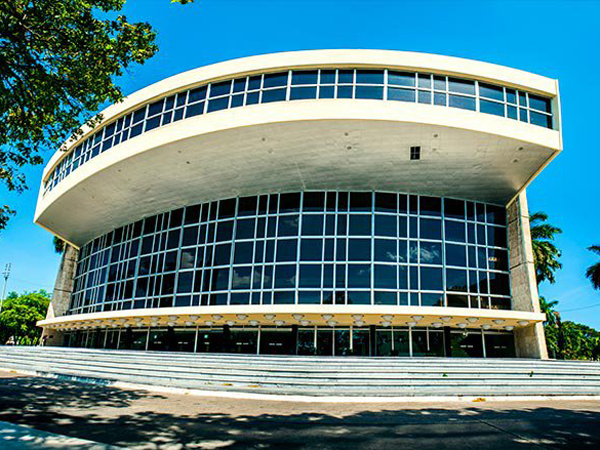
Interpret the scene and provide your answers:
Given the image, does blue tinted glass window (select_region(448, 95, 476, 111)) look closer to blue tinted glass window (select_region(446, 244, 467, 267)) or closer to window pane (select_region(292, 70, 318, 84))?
window pane (select_region(292, 70, 318, 84))

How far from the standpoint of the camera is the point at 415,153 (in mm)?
21750

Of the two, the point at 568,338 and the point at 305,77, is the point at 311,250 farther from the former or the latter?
the point at 568,338

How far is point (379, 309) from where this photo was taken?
20.9 meters

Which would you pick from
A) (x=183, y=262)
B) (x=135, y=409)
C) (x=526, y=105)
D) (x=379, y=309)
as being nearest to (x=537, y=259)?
(x=526, y=105)

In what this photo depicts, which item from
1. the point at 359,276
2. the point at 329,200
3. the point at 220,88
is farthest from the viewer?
the point at 329,200

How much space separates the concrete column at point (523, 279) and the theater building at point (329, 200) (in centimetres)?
11

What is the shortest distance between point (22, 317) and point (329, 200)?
54.9 meters

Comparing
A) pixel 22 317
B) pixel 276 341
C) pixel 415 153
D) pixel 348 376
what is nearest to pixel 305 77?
pixel 415 153

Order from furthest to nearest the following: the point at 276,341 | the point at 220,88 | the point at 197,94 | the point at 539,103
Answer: the point at 276,341, the point at 197,94, the point at 220,88, the point at 539,103

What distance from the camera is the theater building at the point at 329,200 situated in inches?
824

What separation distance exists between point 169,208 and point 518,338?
2402 centimetres

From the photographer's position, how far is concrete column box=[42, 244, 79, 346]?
3662 centimetres

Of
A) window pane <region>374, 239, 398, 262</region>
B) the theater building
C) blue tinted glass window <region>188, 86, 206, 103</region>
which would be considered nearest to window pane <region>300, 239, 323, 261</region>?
the theater building

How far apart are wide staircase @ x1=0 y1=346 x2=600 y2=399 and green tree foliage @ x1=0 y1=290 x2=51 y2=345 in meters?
49.6
